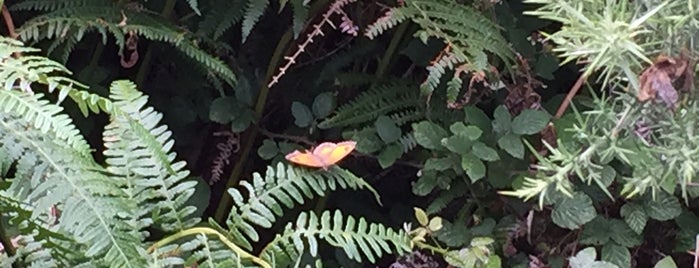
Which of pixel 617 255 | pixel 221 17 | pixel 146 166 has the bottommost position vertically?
pixel 617 255

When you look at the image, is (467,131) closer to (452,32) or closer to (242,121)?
(452,32)

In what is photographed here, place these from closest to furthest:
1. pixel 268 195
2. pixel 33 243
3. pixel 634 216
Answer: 1. pixel 33 243
2. pixel 268 195
3. pixel 634 216

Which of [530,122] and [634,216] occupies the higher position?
[530,122]

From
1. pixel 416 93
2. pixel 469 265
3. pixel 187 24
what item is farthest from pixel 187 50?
pixel 469 265

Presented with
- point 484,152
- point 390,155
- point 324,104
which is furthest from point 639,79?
point 324,104

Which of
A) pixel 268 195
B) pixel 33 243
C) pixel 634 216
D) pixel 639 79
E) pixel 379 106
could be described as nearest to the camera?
pixel 639 79

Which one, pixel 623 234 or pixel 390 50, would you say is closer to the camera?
pixel 623 234

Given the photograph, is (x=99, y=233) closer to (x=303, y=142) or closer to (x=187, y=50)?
(x=187, y=50)
